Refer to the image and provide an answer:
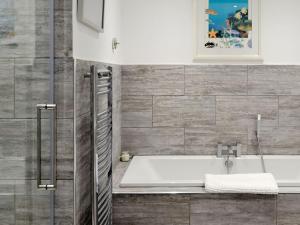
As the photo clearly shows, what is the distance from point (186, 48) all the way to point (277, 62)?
2.80 ft

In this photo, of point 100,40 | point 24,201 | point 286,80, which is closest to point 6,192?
point 24,201

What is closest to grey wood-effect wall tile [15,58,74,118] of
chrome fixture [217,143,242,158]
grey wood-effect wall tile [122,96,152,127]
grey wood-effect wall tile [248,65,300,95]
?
grey wood-effect wall tile [122,96,152,127]

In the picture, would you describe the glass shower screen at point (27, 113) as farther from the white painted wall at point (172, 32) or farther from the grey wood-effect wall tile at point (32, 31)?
the white painted wall at point (172, 32)

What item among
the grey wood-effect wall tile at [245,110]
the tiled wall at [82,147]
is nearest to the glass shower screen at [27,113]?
Result: the tiled wall at [82,147]

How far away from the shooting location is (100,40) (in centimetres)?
325

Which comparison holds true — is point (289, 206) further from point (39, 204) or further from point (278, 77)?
point (39, 204)

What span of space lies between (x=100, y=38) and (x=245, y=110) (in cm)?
171

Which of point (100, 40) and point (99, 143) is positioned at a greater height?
point (100, 40)

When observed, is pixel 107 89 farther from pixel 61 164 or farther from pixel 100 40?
pixel 61 164

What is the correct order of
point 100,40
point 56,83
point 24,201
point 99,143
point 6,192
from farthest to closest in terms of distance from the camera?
point 100,40 < point 99,143 < point 56,83 < point 24,201 < point 6,192

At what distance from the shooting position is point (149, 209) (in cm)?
318

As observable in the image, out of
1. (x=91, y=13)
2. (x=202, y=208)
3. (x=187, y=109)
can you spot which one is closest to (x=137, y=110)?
(x=187, y=109)

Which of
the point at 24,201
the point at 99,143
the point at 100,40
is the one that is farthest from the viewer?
the point at 100,40

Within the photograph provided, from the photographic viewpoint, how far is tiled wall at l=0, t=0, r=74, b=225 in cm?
202
